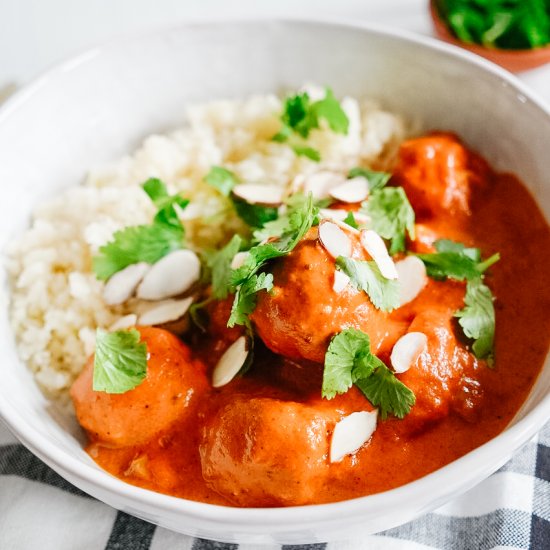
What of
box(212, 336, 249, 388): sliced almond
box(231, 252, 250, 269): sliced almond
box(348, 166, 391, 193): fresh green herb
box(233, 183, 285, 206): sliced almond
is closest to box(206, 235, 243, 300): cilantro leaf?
box(231, 252, 250, 269): sliced almond

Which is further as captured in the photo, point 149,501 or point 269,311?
point 269,311

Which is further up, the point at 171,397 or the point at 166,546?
the point at 171,397

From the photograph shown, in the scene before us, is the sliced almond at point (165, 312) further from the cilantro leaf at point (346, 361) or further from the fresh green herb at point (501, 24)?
the fresh green herb at point (501, 24)

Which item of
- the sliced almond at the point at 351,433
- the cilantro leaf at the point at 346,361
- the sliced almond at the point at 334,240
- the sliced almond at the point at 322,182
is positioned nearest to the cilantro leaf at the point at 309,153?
the sliced almond at the point at 322,182

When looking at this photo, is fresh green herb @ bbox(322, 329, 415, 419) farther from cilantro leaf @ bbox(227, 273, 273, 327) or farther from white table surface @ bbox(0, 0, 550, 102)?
white table surface @ bbox(0, 0, 550, 102)

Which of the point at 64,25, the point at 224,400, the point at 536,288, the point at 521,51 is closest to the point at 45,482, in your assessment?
the point at 224,400

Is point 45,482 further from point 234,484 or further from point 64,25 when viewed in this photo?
point 64,25

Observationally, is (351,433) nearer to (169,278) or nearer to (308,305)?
(308,305)
